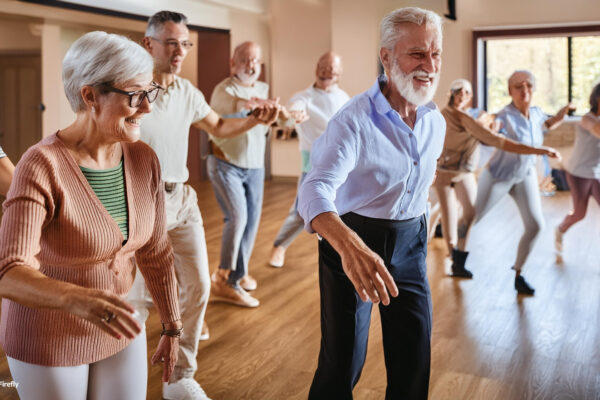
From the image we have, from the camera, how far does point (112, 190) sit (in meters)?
1.73

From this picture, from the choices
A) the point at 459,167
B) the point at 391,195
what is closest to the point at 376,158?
the point at 391,195

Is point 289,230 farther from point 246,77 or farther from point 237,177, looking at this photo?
point 246,77

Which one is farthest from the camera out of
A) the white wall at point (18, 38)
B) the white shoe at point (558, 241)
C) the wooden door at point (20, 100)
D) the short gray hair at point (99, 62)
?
the wooden door at point (20, 100)

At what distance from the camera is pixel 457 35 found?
10.8 m

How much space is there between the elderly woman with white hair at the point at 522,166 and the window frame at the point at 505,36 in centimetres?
622

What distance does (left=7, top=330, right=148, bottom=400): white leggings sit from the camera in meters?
1.65

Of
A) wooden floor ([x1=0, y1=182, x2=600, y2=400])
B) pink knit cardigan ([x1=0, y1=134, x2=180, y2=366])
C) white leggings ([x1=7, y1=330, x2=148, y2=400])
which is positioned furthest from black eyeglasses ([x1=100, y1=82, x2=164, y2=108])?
wooden floor ([x1=0, y1=182, x2=600, y2=400])

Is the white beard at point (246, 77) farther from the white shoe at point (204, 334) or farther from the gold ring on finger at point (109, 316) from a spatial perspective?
the gold ring on finger at point (109, 316)

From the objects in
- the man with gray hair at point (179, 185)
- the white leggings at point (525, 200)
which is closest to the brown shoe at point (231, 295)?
the man with gray hair at point (179, 185)

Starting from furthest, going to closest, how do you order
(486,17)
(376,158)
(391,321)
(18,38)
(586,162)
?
(18,38) → (486,17) → (586,162) → (391,321) → (376,158)

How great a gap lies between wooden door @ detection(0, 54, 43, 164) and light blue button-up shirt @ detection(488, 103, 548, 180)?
8999 mm

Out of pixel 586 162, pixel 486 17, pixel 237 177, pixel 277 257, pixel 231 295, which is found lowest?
pixel 231 295

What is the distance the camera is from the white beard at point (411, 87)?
214 centimetres

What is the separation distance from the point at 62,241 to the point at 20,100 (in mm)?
11280
